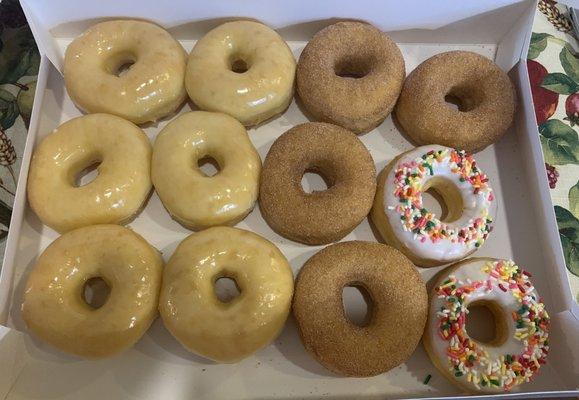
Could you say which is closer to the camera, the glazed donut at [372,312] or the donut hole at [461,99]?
the glazed donut at [372,312]

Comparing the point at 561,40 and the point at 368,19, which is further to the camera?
the point at 561,40

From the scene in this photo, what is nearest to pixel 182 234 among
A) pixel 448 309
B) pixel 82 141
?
pixel 82 141

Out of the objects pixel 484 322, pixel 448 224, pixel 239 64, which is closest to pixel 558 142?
pixel 448 224

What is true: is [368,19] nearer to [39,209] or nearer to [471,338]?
[471,338]

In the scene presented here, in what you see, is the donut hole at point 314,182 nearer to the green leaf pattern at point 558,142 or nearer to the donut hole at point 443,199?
the donut hole at point 443,199

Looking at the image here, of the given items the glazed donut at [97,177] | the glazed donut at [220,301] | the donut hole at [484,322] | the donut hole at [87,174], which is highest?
the glazed donut at [97,177]

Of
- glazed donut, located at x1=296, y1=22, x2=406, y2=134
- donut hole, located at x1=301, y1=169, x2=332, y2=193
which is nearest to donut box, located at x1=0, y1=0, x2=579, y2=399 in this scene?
donut hole, located at x1=301, y1=169, x2=332, y2=193

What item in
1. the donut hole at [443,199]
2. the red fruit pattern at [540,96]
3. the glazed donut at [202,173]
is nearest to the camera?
the glazed donut at [202,173]

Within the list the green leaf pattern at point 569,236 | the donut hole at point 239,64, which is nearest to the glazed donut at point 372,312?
the green leaf pattern at point 569,236
